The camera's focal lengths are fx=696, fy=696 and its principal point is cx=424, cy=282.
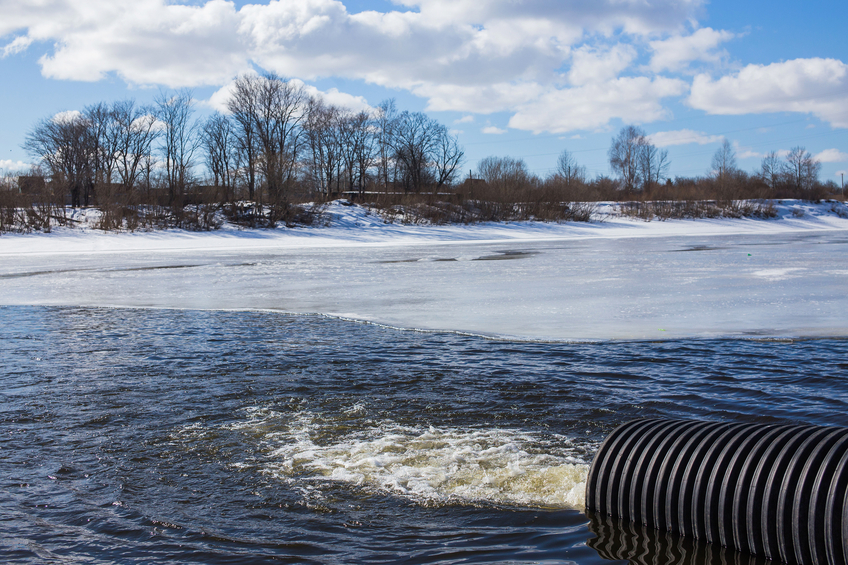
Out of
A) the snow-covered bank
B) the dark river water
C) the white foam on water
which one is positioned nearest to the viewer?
the dark river water

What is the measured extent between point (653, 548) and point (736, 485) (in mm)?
495

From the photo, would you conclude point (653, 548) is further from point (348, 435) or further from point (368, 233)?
point (368, 233)

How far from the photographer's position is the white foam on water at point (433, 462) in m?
3.94

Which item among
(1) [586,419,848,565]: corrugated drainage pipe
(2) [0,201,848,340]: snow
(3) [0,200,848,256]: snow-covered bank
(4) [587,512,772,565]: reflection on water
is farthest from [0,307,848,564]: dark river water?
(3) [0,200,848,256]: snow-covered bank

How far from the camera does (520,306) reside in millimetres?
11000

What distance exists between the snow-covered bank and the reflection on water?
31232 mm

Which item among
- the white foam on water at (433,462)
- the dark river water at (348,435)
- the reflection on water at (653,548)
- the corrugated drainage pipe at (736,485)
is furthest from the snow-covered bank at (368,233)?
the reflection on water at (653,548)

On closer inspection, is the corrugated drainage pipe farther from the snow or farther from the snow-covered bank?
the snow-covered bank

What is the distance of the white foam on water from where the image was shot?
3943 mm

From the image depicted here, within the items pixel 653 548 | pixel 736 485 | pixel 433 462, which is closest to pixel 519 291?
pixel 433 462

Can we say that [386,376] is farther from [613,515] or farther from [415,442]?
[613,515]

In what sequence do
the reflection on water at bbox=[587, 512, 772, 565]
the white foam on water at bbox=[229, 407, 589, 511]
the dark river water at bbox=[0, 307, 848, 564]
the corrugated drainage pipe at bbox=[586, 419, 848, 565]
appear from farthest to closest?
the white foam on water at bbox=[229, 407, 589, 511] → the dark river water at bbox=[0, 307, 848, 564] → the reflection on water at bbox=[587, 512, 772, 565] → the corrugated drainage pipe at bbox=[586, 419, 848, 565]

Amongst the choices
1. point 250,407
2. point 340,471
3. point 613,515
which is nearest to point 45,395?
point 250,407

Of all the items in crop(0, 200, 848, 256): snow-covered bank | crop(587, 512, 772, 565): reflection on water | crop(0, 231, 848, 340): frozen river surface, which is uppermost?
crop(0, 200, 848, 256): snow-covered bank
